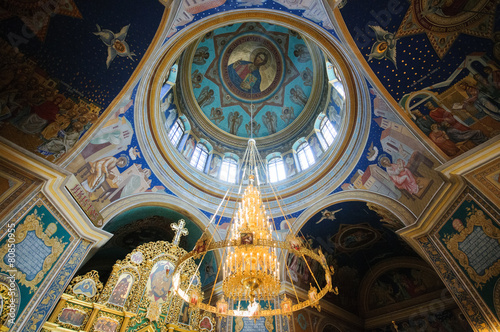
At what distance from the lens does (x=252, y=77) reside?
14.7 meters

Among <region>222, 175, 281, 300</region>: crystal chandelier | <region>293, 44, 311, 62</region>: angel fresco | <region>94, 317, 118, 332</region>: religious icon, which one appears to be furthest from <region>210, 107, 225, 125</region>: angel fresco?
<region>94, 317, 118, 332</region>: religious icon

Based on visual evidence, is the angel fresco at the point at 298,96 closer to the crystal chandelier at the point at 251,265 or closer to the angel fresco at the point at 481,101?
the angel fresco at the point at 481,101

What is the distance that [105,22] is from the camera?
6.18 meters

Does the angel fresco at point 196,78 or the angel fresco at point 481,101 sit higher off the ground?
the angel fresco at point 196,78

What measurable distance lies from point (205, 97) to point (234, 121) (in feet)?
6.98

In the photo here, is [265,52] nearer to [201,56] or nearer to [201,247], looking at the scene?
[201,56]

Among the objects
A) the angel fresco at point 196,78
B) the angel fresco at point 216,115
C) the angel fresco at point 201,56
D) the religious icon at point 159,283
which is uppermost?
the angel fresco at point 201,56

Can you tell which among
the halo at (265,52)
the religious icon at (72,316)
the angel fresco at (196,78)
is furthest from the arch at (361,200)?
the angel fresco at (196,78)

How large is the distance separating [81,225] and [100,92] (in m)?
3.88

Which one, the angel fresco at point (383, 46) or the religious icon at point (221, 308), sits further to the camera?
the religious icon at point (221, 308)

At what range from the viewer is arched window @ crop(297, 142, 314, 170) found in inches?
512

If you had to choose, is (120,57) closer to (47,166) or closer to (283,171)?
(47,166)

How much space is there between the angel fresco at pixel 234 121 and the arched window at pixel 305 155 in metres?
3.80

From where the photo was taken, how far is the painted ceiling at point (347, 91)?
5.80 metres
